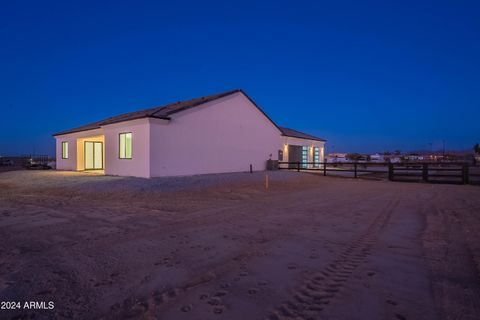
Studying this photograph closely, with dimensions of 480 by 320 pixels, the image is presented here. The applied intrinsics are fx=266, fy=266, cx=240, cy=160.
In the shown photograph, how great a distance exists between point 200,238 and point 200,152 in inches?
462

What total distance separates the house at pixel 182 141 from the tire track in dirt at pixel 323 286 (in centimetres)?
1154

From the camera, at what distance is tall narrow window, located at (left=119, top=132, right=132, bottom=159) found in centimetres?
A: 1500

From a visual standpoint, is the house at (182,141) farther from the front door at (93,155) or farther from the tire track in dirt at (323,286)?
the tire track in dirt at (323,286)

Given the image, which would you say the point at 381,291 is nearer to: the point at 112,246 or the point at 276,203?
the point at 112,246

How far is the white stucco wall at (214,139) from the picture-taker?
1423cm

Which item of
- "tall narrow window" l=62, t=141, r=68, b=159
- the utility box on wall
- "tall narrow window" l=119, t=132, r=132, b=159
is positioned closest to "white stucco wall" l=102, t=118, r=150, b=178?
"tall narrow window" l=119, t=132, r=132, b=159

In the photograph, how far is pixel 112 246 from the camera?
4.04 m

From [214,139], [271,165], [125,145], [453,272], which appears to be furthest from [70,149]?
[453,272]

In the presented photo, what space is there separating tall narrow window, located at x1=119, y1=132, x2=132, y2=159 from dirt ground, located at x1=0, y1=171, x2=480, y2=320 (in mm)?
8449

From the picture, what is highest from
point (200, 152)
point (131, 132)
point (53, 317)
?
point (131, 132)

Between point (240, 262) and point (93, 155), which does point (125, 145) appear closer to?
point (93, 155)

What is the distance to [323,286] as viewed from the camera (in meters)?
2.83

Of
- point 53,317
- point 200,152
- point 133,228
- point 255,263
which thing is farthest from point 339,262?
point 200,152

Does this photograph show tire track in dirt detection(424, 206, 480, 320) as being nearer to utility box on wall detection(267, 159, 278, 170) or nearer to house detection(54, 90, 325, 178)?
house detection(54, 90, 325, 178)
